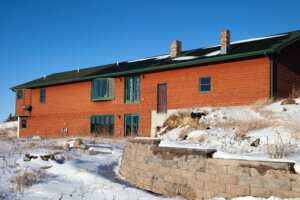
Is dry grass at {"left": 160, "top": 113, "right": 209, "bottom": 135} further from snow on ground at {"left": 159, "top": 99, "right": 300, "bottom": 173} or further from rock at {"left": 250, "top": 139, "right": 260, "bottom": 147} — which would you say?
rock at {"left": 250, "top": 139, "right": 260, "bottom": 147}

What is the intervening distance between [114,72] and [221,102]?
9.50 metres

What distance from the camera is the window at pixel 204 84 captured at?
19312 mm

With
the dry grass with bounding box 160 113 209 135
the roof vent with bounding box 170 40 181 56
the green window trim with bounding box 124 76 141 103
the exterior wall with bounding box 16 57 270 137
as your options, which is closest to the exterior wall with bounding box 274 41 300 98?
the exterior wall with bounding box 16 57 270 137

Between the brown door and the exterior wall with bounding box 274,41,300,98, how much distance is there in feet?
24.0

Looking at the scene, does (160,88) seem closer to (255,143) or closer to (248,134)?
(248,134)

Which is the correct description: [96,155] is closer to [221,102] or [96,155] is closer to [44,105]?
[221,102]

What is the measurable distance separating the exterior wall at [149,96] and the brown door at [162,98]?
313 mm

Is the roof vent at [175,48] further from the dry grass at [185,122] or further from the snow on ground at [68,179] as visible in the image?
the snow on ground at [68,179]

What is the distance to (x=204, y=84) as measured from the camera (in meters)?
19.5

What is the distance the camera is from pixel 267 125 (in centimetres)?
1106

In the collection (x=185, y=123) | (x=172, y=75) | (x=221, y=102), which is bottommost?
(x=185, y=123)

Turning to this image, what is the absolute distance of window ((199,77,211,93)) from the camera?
19.3 metres

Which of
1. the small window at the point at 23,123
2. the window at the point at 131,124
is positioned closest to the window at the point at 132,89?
the window at the point at 131,124

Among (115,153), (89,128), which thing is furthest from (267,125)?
(89,128)
